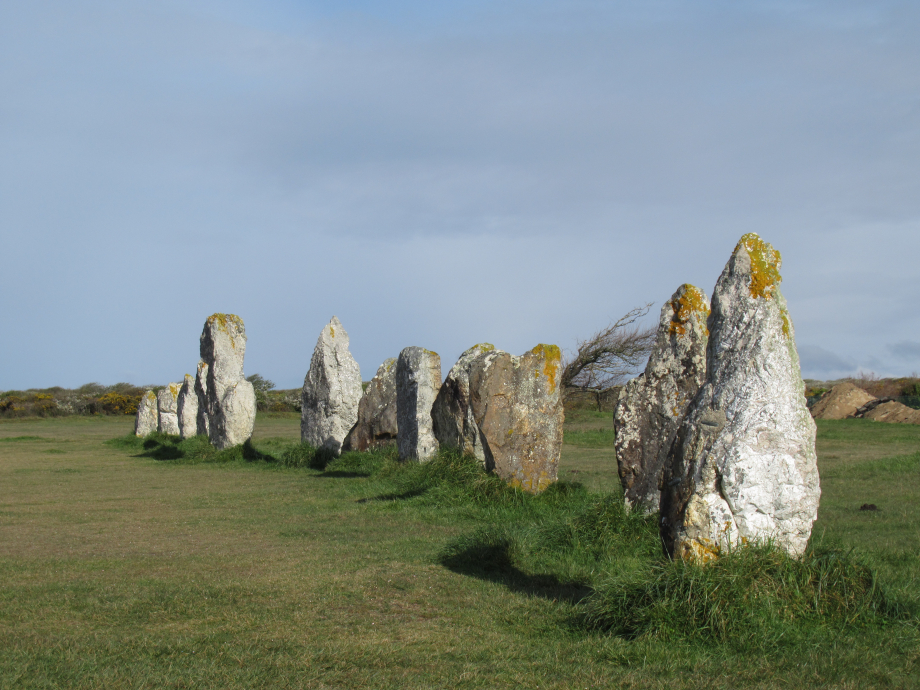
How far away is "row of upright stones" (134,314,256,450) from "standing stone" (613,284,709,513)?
13870mm

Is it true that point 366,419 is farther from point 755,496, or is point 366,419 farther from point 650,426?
point 755,496

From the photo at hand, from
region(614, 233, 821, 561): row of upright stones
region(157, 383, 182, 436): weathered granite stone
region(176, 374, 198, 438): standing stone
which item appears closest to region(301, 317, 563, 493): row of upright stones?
region(614, 233, 821, 561): row of upright stones

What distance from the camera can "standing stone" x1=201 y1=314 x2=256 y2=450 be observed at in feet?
69.3

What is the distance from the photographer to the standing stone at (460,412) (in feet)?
41.0

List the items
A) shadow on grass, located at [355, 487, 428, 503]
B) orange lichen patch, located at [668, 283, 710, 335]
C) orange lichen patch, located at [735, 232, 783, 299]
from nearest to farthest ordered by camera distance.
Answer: orange lichen patch, located at [735, 232, 783, 299] → orange lichen patch, located at [668, 283, 710, 335] → shadow on grass, located at [355, 487, 428, 503]

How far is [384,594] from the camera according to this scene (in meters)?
6.50

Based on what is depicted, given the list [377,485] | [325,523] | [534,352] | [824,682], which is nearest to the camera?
[824,682]

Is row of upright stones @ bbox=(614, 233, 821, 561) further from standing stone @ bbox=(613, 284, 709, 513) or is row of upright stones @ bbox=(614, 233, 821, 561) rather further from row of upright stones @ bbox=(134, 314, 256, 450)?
row of upright stones @ bbox=(134, 314, 256, 450)

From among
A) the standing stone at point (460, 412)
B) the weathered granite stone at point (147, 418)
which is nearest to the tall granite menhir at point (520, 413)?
the standing stone at point (460, 412)

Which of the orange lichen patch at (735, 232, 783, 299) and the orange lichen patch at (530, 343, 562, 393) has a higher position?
the orange lichen patch at (735, 232, 783, 299)

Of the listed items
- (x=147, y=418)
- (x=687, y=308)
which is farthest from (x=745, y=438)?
(x=147, y=418)

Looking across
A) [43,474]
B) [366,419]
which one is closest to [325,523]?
[366,419]

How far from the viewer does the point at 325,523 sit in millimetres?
10336

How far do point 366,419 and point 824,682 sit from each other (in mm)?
14666
